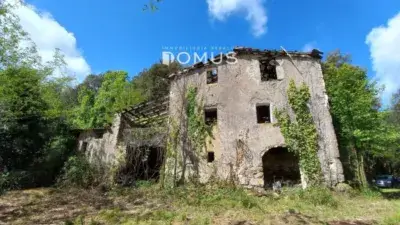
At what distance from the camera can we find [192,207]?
9.09 meters

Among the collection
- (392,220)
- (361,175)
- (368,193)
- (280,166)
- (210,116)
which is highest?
(210,116)

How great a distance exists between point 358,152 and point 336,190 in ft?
9.33

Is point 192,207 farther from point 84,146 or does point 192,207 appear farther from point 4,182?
point 4,182

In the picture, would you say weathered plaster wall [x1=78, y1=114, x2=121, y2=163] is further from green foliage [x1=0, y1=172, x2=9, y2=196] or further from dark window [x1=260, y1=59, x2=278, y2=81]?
dark window [x1=260, y1=59, x2=278, y2=81]

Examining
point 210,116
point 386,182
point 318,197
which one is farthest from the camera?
point 386,182

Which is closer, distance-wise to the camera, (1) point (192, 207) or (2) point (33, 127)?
(1) point (192, 207)

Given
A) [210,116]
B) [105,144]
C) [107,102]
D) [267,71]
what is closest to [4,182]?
[105,144]

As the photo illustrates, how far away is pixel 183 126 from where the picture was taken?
14.0m

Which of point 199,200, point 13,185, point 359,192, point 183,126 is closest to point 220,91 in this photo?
point 183,126

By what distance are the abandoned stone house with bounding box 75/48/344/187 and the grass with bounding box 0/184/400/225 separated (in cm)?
135

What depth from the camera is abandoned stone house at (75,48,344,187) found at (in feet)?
40.8

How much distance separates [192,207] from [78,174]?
25.7 feet

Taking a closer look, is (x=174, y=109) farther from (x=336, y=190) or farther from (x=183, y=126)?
(x=336, y=190)

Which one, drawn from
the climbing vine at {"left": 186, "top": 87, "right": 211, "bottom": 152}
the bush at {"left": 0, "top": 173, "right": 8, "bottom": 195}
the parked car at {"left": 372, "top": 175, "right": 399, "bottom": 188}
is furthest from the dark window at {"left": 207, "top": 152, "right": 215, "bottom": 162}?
the parked car at {"left": 372, "top": 175, "right": 399, "bottom": 188}
